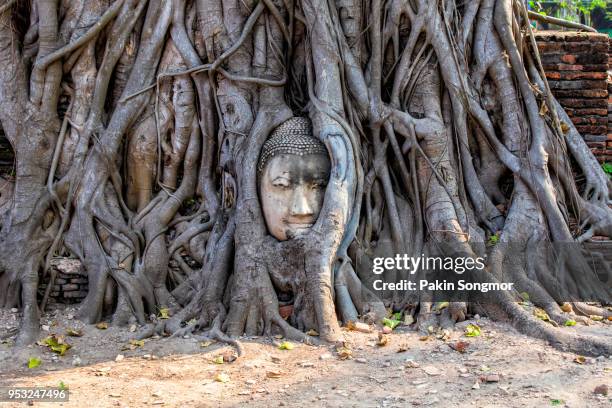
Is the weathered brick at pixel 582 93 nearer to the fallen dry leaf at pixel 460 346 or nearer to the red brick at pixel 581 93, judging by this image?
the red brick at pixel 581 93

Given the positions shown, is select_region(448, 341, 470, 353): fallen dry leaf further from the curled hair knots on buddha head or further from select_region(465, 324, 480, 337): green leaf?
the curled hair knots on buddha head

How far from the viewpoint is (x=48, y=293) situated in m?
4.48

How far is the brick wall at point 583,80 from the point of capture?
18.7ft

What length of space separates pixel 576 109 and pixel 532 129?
102cm

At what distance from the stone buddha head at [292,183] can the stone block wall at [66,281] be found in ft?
4.73

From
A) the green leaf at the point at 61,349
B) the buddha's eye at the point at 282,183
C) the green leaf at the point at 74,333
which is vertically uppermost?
the buddha's eye at the point at 282,183

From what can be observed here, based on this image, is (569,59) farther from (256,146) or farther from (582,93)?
(256,146)

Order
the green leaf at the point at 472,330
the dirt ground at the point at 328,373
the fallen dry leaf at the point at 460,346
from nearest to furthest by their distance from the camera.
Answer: the dirt ground at the point at 328,373 < the fallen dry leaf at the point at 460,346 < the green leaf at the point at 472,330

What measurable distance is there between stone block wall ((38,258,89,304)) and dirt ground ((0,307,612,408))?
24.4 inches

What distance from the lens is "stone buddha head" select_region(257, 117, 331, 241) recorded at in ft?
13.8

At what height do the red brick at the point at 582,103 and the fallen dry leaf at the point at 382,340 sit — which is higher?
the red brick at the point at 582,103

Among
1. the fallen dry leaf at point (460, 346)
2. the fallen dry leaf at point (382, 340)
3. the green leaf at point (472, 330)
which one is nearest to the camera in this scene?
the fallen dry leaf at point (460, 346)

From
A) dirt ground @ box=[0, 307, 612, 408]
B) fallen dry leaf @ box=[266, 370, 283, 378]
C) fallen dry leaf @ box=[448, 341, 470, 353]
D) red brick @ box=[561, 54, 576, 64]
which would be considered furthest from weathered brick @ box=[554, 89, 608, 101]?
fallen dry leaf @ box=[266, 370, 283, 378]

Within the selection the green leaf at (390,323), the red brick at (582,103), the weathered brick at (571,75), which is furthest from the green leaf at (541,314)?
the weathered brick at (571,75)
